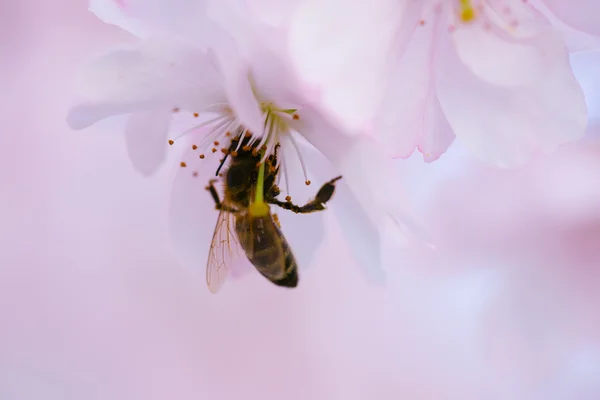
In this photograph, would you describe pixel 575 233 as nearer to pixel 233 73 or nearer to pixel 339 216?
pixel 339 216

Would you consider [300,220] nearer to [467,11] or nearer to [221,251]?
[221,251]

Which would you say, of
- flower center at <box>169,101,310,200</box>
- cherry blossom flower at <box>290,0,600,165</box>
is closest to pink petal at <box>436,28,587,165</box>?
cherry blossom flower at <box>290,0,600,165</box>

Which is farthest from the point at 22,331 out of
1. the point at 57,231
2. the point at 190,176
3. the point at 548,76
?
the point at 548,76

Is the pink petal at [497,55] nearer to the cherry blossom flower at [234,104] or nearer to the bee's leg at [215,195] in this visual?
the cherry blossom flower at [234,104]

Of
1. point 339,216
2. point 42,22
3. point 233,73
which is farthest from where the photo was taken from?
point 42,22

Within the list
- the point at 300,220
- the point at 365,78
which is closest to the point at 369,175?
the point at 365,78

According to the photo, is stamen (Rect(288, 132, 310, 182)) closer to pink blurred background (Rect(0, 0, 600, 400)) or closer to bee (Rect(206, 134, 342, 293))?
bee (Rect(206, 134, 342, 293))
